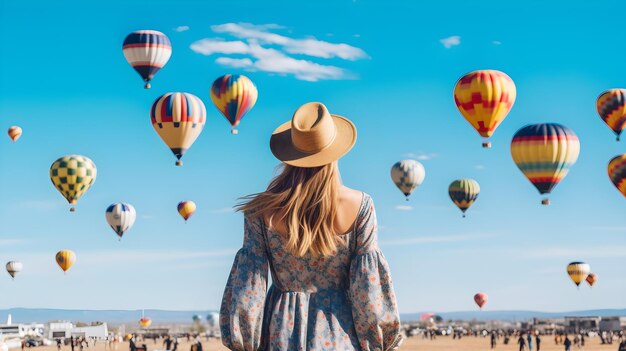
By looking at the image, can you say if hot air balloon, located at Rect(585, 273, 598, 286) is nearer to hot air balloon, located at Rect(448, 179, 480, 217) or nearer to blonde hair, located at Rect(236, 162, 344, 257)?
hot air balloon, located at Rect(448, 179, 480, 217)

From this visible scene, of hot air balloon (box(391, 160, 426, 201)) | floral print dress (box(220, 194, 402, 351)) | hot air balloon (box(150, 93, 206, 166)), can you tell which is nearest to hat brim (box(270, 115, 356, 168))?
floral print dress (box(220, 194, 402, 351))

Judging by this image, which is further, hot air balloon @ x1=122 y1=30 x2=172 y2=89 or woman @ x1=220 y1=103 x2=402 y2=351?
hot air balloon @ x1=122 y1=30 x2=172 y2=89

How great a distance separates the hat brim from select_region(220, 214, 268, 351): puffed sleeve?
13.9 inches

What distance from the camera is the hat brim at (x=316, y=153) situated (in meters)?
4.66

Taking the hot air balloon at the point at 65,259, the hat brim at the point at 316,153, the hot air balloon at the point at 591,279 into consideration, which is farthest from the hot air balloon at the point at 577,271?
the hat brim at the point at 316,153

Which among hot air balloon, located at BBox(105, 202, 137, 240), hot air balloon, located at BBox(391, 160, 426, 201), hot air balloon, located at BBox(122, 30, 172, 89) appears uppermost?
hot air balloon, located at BBox(122, 30, 172, 89)

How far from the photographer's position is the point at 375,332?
470 cm

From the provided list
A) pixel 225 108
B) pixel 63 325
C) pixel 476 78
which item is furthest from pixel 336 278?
pixel 63 325

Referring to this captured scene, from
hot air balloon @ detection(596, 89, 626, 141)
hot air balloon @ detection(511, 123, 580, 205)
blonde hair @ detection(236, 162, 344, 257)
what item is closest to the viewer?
blonde hair @ detection(236, 162, 344, 257)

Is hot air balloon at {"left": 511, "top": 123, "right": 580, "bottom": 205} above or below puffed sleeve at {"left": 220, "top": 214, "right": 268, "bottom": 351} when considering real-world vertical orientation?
above

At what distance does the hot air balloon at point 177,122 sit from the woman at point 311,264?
40399mm

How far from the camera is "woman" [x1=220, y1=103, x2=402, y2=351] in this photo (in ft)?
15.2

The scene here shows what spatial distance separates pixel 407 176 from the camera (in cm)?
6103

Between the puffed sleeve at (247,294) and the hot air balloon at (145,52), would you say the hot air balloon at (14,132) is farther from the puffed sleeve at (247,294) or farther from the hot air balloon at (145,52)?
the puffed sleeve at (247,294)
